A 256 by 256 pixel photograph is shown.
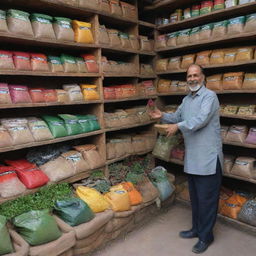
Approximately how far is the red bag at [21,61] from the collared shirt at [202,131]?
1.63 metres

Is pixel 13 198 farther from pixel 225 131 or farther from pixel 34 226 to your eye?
pixel 225 131

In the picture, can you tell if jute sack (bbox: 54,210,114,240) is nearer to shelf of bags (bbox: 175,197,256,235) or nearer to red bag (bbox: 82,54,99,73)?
shelf of bags (bbox: 175,197,256,235)

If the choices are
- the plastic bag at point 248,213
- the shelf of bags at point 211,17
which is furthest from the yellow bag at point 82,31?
the plastic bag at point 248,213

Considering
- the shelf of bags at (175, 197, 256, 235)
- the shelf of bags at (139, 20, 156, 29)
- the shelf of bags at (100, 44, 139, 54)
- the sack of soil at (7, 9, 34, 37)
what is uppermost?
the shelf of bags at (139, 20, 156, 29)

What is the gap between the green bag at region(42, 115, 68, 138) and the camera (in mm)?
2664

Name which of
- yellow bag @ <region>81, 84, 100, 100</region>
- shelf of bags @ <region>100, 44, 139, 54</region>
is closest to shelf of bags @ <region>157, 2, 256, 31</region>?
shelf of bags @ <region>100, 44, 139, 54</region>

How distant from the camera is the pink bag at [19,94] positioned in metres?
2.39

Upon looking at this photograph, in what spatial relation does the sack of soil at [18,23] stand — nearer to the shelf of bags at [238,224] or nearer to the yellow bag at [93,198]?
the yellow bag at [93,198]

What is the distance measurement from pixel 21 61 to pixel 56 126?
2.47 ft

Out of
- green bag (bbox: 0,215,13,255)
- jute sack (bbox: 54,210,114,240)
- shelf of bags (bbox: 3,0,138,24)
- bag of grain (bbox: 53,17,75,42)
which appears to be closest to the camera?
green bag (bbox: 0,215,13,255)

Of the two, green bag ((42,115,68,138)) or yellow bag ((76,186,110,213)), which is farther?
green bag ((42,115,68,138))

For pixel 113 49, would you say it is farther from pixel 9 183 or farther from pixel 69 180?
pixel 9 183

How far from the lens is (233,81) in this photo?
3.05m

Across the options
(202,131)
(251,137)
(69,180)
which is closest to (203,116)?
(202,131)
